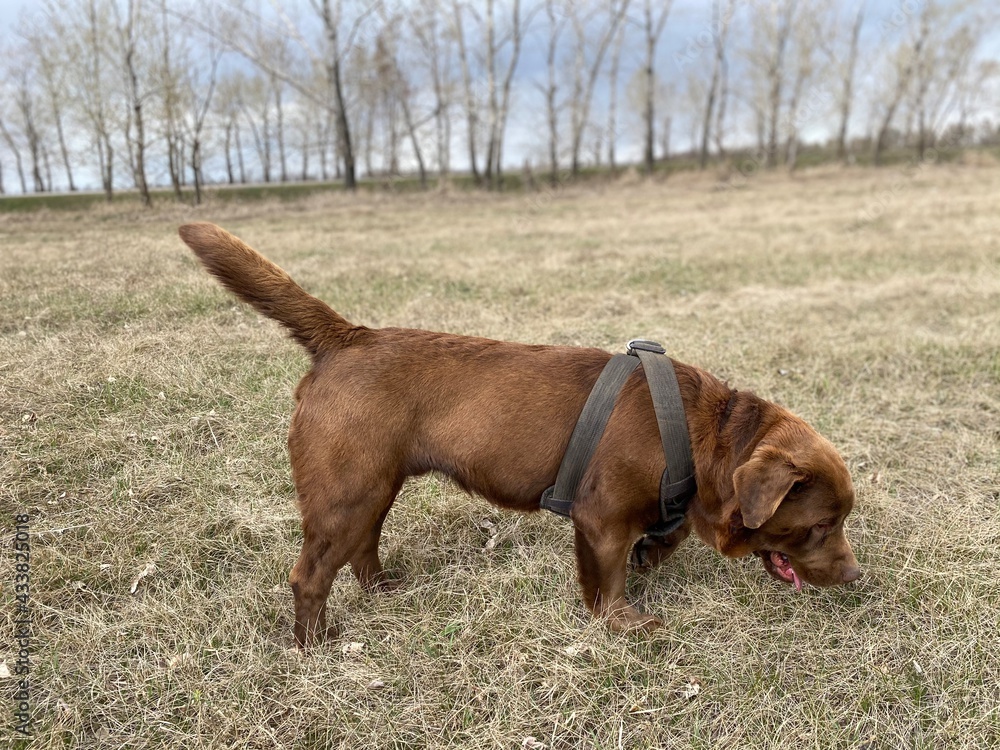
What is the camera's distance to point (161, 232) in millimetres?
11281

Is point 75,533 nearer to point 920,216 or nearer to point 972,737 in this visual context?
point 972,737

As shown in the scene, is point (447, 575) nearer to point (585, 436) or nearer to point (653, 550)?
point (653, 550)

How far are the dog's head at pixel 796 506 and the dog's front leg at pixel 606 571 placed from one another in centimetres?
42

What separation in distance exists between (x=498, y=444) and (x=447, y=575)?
98cm

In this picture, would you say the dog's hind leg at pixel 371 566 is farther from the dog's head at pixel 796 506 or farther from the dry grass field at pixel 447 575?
the dog's head at pixel 796 506

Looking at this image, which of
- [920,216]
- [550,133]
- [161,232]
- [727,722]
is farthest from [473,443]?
[550,133]

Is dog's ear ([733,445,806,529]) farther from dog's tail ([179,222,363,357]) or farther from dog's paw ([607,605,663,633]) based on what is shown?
dog's tail ([179,222,363,357])

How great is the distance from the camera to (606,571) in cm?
243

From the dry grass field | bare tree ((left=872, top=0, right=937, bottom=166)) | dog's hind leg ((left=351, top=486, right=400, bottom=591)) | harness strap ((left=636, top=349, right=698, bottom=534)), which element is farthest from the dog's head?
bare tree ((left=872, top=0, right=937, bottom=166))

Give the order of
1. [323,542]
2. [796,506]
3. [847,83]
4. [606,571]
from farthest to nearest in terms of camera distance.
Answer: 1. [847,83]
2. [606,571]
3. [323,542]
4. [796,506]

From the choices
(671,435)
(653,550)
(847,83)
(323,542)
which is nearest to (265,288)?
(323,542)

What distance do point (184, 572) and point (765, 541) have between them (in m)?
2.54

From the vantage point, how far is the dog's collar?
2.26 meters

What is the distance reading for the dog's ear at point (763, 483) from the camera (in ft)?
6.71
